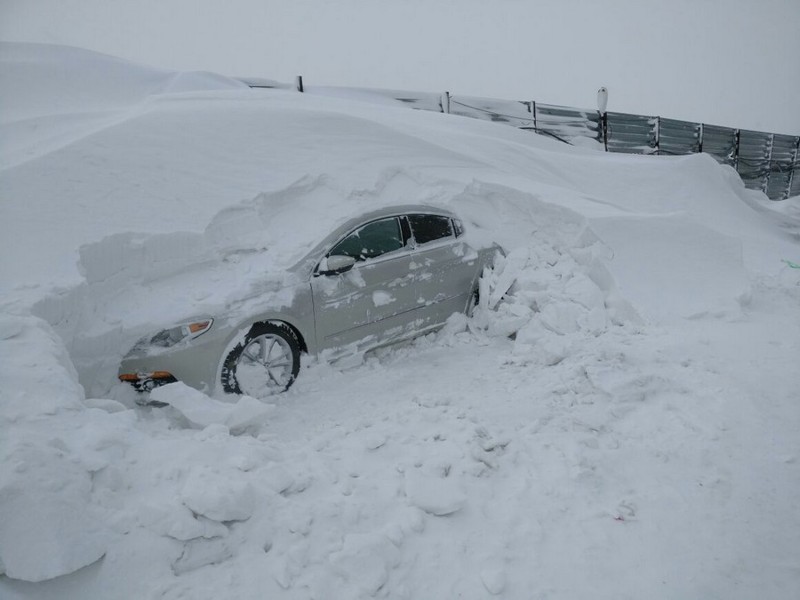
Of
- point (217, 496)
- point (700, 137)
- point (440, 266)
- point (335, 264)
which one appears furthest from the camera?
point (700, 137)

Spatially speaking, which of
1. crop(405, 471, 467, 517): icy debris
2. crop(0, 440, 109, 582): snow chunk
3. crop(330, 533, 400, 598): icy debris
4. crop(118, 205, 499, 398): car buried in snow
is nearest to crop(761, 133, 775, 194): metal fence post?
crop(118, 205, 499, 398): car buried in snow

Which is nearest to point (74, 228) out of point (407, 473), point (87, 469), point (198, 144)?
point (198, 144)

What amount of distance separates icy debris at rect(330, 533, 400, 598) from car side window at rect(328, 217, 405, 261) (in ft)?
9.74

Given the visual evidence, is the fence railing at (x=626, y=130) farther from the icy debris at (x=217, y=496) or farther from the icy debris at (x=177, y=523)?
the icy debris at (x=177, y=523)

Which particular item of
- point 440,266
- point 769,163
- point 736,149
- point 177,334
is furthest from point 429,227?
point 769,163

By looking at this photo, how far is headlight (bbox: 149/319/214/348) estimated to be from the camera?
3896mm

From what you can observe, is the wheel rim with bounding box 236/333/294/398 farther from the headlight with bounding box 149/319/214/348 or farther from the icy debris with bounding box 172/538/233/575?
Answer: the icy debris with bounding box 172/538/233/575

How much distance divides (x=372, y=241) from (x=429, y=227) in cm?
77

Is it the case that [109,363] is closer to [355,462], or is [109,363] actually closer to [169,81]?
[355,462]

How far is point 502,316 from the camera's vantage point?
5.35 meters

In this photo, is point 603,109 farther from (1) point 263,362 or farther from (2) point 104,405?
(2) point 104,405

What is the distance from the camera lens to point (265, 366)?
4.35 meters

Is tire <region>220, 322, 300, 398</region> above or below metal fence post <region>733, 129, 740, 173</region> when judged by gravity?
below

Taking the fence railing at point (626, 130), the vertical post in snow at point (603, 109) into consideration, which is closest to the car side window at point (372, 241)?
the fence railing at point (626, 130)
